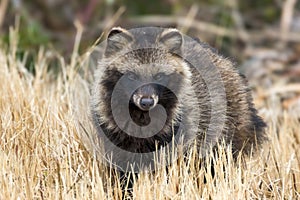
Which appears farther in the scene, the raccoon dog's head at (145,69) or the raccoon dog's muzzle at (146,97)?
the raccoon dog's head at (145,69)

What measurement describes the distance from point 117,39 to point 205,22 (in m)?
6.48

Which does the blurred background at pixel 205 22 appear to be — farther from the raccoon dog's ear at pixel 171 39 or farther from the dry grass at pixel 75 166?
the raccoon dog's ear at pixel 171 39

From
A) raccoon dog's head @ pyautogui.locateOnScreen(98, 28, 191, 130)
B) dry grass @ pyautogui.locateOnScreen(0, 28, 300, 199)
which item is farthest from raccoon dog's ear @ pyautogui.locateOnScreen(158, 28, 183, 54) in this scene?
dry grass @ pyautogui.locateOnScreen(0, 28, 300, 199)

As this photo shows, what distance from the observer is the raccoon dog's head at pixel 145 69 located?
5004mm

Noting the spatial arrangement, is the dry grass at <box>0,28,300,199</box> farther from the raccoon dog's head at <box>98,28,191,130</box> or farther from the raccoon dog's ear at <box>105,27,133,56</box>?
the raccoon dog's ear at <box>105,27,133,56</box>

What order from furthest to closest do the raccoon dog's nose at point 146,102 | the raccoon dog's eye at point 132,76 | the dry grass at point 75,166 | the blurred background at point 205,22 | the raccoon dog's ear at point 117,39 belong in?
the blurred background at point 205,22, the raccoon dog's ear at point 117,39, the raccoon dog's eye at point 132,76, the raccoon dog's nose at point 146,102, the dry grass at point 75,166

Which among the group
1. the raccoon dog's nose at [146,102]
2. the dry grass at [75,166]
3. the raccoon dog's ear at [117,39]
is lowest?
the dry grass at [75,166]

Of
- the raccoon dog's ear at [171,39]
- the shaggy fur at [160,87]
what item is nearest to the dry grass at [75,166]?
the shaggy fur at [160,87]

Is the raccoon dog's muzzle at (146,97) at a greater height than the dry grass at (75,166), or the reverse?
the raccoon dog's muzzle at (146,97)

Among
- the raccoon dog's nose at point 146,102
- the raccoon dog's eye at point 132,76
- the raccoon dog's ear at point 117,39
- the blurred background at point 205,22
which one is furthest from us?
the blurred background at point 205,22

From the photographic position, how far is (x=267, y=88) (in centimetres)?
886

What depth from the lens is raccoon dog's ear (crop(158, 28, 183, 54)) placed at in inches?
204

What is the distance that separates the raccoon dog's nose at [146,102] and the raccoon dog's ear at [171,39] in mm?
508

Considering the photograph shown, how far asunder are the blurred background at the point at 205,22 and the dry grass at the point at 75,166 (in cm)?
368
